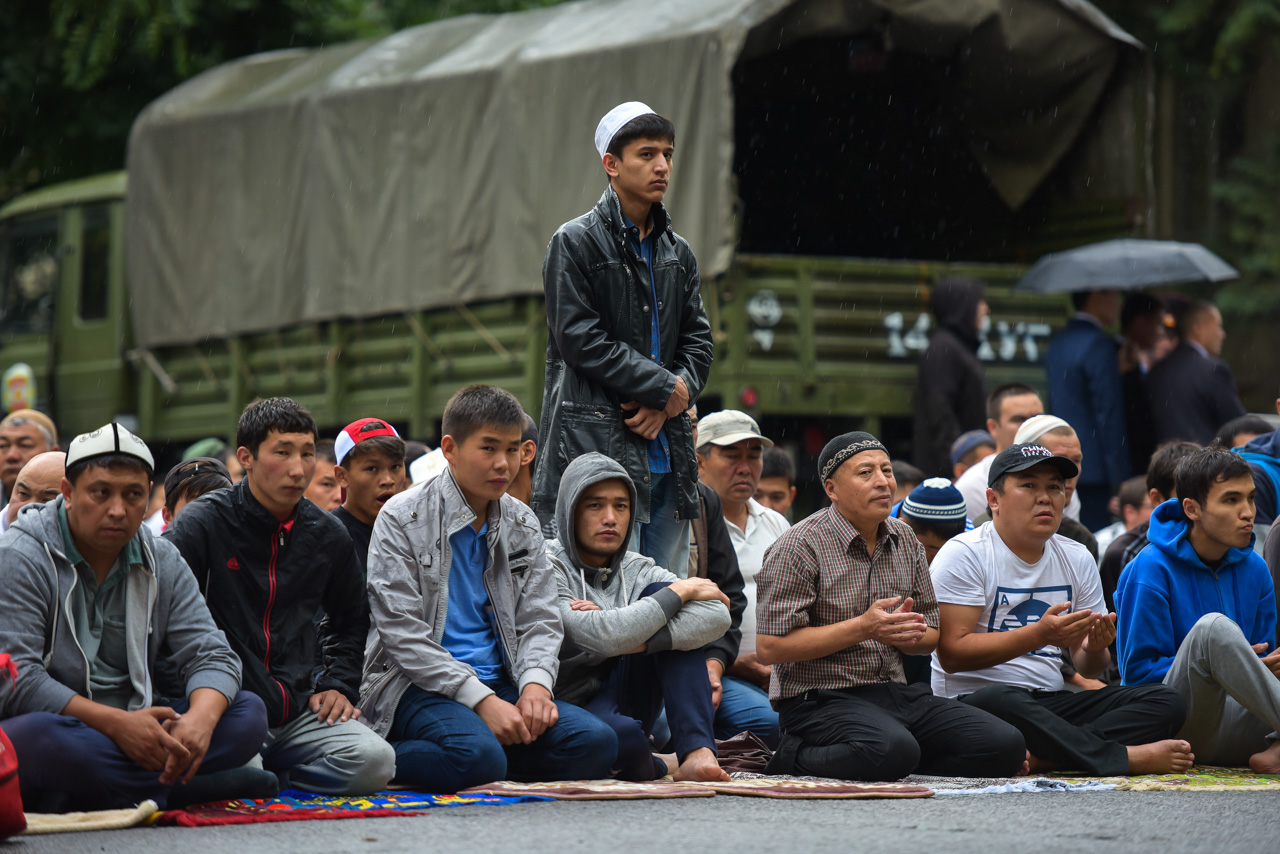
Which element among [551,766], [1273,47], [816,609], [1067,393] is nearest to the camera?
[551,766]

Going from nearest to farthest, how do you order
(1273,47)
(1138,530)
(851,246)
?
(1138,530), (851,246), (1273,47)

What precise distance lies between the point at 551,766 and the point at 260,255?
7.23 meters

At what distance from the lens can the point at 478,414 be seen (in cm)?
594

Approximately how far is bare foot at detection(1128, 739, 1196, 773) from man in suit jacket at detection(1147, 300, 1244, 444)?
4.11 meters

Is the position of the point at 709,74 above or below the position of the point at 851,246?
above

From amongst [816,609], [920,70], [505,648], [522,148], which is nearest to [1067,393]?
[920,70]

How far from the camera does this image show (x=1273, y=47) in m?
16.6

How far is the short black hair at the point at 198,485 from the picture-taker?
6883mm

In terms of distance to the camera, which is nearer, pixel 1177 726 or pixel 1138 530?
pixel 1177 726

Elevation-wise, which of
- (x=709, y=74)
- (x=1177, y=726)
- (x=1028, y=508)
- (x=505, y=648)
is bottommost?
(x=1177, y=726)

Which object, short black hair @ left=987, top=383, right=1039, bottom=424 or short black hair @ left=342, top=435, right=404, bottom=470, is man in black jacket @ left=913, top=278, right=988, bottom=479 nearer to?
short black hair @ left=987, top=383, right=1039, bottom=424

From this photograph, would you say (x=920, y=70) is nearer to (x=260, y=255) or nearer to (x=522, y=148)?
(x=522, y=148)

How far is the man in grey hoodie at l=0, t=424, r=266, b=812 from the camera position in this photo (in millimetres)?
5000

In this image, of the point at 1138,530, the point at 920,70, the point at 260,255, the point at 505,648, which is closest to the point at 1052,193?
the point at 920,70
